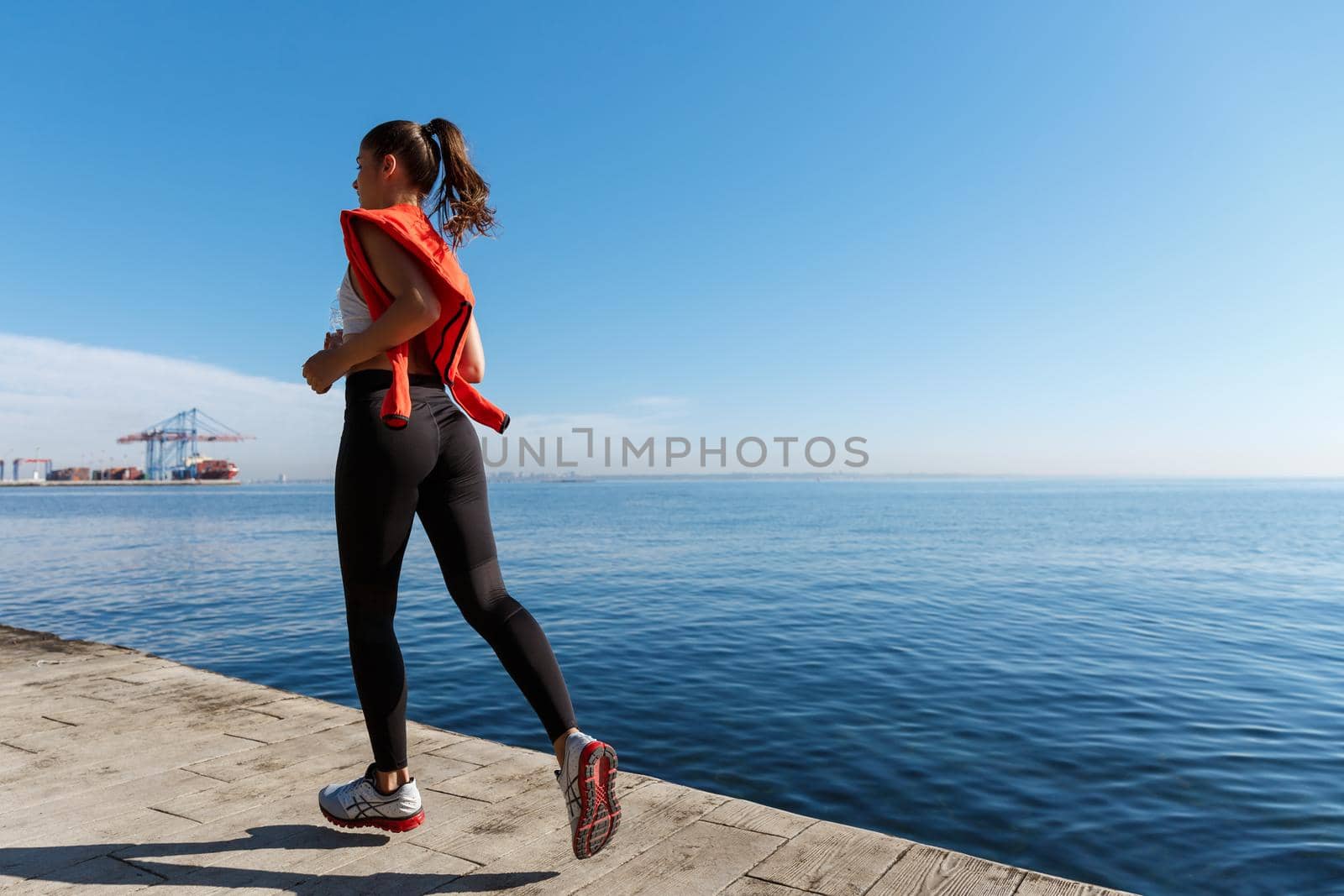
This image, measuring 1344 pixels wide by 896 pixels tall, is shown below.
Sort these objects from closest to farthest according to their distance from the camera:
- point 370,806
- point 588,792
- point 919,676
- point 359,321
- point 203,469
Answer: point 588,792
point 359,321
point 370,806
point 919,676
point 203,469

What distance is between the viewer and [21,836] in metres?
2.41

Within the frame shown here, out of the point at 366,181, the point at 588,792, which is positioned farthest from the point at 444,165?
the point at 588,792

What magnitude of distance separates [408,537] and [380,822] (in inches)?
37.4

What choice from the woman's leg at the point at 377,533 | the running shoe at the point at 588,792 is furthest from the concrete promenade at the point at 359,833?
the woman's leg at the point at 377,533

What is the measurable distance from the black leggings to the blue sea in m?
3.11

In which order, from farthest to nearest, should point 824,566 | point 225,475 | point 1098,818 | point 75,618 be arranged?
point 225,475
point 824,566
point 75,618
point 1098,818

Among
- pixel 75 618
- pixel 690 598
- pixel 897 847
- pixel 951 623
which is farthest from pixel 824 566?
pixel 897 847

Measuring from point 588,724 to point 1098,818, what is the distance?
3744 millimetres

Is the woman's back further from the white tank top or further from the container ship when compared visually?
the container ship

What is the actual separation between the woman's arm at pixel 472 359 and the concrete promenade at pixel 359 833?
4.66ft

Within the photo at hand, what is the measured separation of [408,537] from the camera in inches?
82.3

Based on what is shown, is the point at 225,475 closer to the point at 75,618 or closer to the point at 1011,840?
the point at 75,618

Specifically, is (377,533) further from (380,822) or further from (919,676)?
(919,676)

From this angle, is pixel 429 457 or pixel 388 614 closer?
pixel 429 457
